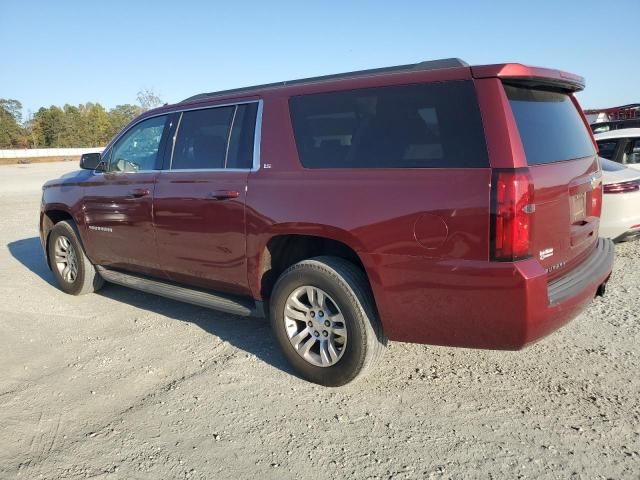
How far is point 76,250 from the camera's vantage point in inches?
209

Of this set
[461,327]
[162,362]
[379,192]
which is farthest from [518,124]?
[162,362]

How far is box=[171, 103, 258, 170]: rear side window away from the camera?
371cm

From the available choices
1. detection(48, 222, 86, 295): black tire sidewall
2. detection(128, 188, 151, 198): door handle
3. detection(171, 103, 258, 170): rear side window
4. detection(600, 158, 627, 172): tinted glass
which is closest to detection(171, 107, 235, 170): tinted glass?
detection(171, 103, 258, 170): rear side window

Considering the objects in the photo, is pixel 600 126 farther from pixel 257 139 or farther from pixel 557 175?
pixel 257 139

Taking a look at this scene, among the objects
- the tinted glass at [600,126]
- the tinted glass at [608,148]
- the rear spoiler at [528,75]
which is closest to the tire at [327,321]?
the rear spoiler at [528,75]

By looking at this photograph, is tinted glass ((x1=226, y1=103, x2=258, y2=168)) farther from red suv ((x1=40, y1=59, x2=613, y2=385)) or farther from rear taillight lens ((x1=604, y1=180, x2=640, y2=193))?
rear taillight lens ((x1=604, y1=180, x2=640, y2=193))

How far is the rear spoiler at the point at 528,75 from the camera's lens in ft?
8.72

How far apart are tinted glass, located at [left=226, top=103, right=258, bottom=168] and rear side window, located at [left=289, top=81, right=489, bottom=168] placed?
0.38m

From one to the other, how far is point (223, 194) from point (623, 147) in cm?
630

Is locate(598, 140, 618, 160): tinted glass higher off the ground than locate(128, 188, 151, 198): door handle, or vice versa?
locate(598, 140, 618, 160): tinted glass

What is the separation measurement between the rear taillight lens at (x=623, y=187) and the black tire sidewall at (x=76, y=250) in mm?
5860

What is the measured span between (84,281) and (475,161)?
14.4ft

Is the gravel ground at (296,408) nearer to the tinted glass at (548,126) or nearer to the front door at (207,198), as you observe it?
the front door at (207,198)

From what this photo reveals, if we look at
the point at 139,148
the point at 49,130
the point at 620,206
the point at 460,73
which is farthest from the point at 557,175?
the point at 49,130
